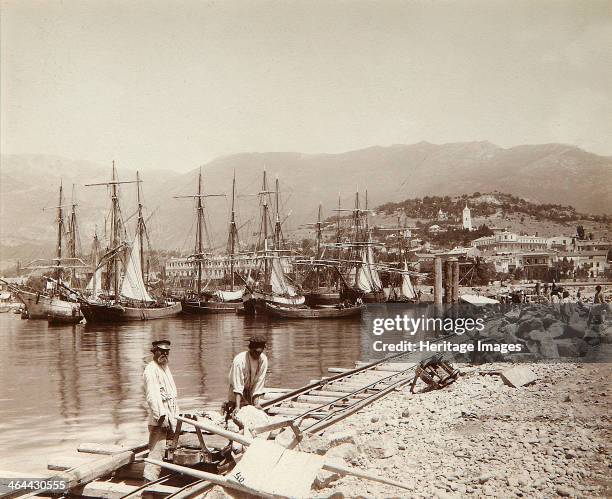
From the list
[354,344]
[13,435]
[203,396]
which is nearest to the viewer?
[13,435]

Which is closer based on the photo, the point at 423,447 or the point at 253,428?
the point at 253,428

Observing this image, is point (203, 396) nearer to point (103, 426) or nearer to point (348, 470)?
point (103, 426)

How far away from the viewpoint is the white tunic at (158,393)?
585 cm

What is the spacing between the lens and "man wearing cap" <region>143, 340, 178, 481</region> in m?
5.86

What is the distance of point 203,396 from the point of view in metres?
16.3

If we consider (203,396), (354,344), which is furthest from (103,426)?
(354,344)

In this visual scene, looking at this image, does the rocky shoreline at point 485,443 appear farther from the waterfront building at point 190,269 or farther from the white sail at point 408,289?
the white sail at point 408,289

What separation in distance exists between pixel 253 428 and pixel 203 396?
420 inches

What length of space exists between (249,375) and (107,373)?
52.9 ft

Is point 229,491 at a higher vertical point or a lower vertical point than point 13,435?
higher

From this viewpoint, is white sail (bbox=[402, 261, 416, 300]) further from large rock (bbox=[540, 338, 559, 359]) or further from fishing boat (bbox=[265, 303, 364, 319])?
large rock (bbox=[540, 338, 559, 359])

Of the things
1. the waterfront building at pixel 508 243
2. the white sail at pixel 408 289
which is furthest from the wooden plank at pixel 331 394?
the white sail at pixel 408 289

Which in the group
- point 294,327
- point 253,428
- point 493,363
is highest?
point 253,428

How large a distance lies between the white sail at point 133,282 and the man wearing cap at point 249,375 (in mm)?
39992
